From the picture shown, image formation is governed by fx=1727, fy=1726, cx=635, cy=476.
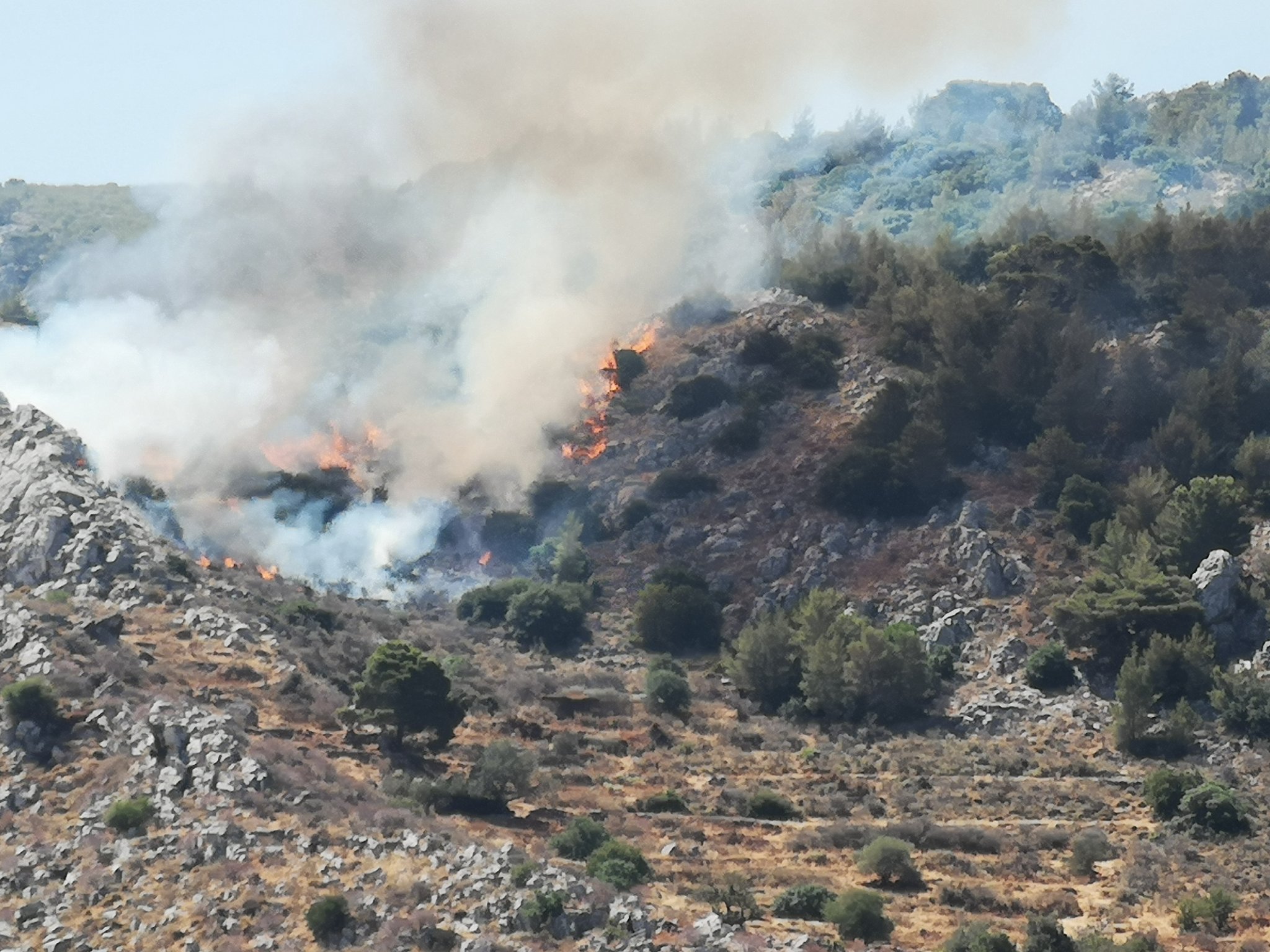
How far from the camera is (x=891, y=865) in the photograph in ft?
168

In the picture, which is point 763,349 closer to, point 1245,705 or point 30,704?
point 1245,705

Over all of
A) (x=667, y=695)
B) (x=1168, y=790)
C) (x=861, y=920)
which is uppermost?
(x=667, y=695)

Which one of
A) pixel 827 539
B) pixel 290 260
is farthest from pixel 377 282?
pixel 827 539

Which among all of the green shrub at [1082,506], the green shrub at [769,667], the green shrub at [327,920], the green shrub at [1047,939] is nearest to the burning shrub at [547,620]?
the green shrub at [769,667]

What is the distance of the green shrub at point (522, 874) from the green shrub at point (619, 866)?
2652 millimetres

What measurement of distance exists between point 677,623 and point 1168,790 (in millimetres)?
30998

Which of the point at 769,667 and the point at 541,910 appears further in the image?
the point at 769,667

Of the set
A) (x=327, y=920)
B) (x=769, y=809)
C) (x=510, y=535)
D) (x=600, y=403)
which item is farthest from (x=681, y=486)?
(x=327, y=920)

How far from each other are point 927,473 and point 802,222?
263 feet

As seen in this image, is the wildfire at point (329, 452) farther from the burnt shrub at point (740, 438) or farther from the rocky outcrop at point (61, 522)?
the burnt shrub at point (740, 438)

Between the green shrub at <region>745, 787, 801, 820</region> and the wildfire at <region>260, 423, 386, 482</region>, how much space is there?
47801mm

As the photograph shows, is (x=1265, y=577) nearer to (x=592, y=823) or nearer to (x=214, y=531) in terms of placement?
(x=592, y=823)

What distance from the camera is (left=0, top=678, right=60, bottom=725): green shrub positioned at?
53.7 m

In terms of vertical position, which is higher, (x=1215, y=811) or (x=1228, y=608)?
(x=1228, y=608)
